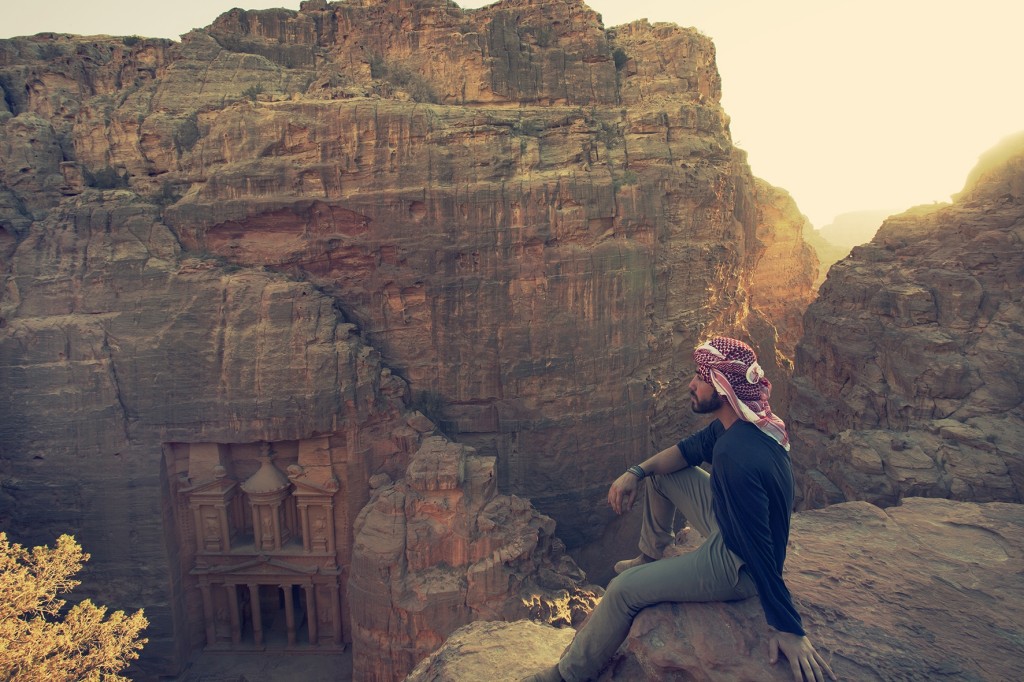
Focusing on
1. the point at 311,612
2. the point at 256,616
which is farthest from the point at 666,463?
the point at 256,616

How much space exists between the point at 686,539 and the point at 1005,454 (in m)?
8.65

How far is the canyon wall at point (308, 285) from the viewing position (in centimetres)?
1403

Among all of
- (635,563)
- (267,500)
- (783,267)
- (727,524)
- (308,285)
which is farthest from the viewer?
(783,267)

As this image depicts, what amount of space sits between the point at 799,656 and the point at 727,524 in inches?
34.0

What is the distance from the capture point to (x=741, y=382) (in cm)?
429

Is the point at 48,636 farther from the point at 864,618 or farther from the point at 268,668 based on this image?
the point at 864,618

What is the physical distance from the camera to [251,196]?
47.9ft

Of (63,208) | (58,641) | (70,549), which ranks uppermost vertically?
(63,208)

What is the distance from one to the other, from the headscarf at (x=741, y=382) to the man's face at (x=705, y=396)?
0.16 feet

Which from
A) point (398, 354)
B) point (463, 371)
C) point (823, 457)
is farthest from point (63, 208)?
point (823, 457)

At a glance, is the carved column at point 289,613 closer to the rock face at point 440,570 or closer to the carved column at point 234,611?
the carved column at point 234,611

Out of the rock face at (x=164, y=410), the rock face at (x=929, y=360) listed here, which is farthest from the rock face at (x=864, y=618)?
the rock face at (x=164, y=410)

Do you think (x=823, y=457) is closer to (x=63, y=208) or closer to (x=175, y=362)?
(x=175, y=362)

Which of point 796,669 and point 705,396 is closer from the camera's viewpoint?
point 796,669
